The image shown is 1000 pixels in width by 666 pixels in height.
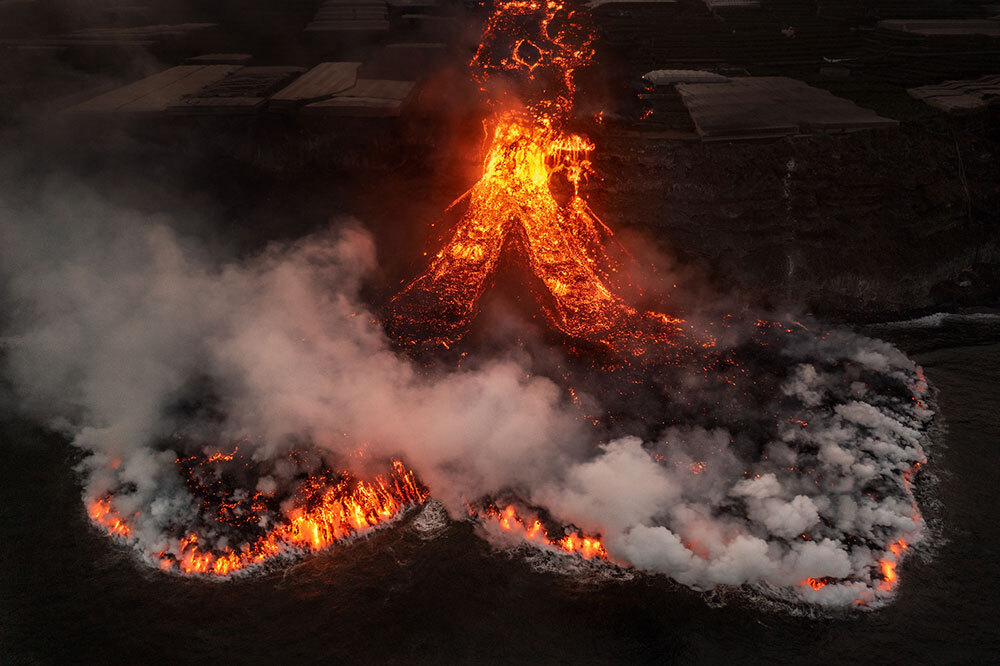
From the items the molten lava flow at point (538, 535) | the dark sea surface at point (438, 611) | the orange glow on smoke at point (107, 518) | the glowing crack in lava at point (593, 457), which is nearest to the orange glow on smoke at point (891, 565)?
the glowing crack in lava at point (593, 457)

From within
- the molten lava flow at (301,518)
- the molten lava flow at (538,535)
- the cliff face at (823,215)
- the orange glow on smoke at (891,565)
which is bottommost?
the orange glow on smoke at (891,565)

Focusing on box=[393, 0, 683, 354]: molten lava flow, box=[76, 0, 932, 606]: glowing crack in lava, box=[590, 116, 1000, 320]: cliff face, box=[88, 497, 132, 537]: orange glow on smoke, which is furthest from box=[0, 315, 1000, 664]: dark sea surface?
box=[590, 116, 1000, 320]: cliff face

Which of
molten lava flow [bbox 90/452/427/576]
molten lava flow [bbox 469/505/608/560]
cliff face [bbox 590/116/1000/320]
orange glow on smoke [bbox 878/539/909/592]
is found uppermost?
cliff face [bbox 590/116/1000/320]

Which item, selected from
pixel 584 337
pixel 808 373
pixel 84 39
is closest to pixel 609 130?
pixel 584 337

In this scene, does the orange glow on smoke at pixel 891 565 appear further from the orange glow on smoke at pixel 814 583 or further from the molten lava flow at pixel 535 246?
the molten lava flow at pixel 535 246

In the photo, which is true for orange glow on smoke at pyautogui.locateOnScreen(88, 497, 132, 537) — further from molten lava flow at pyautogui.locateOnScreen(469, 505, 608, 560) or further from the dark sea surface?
molten lava flow at pyautogui.locateOnScreen(469, 505, 608, 560)

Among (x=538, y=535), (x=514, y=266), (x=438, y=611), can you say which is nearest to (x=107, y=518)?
(x=438, y=611)
